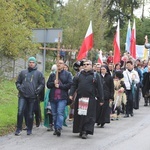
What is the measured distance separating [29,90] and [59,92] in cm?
73

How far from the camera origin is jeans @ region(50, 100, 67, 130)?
11562 mm

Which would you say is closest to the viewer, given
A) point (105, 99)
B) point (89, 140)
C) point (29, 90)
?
point (89, 140)

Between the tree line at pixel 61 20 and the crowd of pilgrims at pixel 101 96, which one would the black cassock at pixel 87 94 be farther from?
the tree line at pixel 61 20

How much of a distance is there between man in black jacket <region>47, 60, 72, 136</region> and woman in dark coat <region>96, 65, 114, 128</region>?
189 cm

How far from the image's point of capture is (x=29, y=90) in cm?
1168

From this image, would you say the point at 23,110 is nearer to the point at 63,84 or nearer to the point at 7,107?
the point at 63,84

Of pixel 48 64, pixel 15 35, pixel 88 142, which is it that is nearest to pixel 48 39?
pixel 15 35

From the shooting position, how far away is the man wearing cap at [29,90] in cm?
1167

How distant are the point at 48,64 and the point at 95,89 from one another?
21205 millimetres

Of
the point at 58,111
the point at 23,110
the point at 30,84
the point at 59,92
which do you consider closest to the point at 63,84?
the point at 59,92

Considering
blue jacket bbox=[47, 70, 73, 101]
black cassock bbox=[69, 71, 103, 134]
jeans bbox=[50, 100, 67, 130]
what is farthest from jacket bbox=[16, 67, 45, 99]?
black cassock bbox=[69, 71, 103, 134]

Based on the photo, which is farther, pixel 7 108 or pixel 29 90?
pixel 7 108

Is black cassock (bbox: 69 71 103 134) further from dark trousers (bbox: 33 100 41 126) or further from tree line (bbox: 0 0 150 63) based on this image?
tree line (bbox: 0 0 150 63)

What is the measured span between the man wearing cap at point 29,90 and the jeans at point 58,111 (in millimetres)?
499
